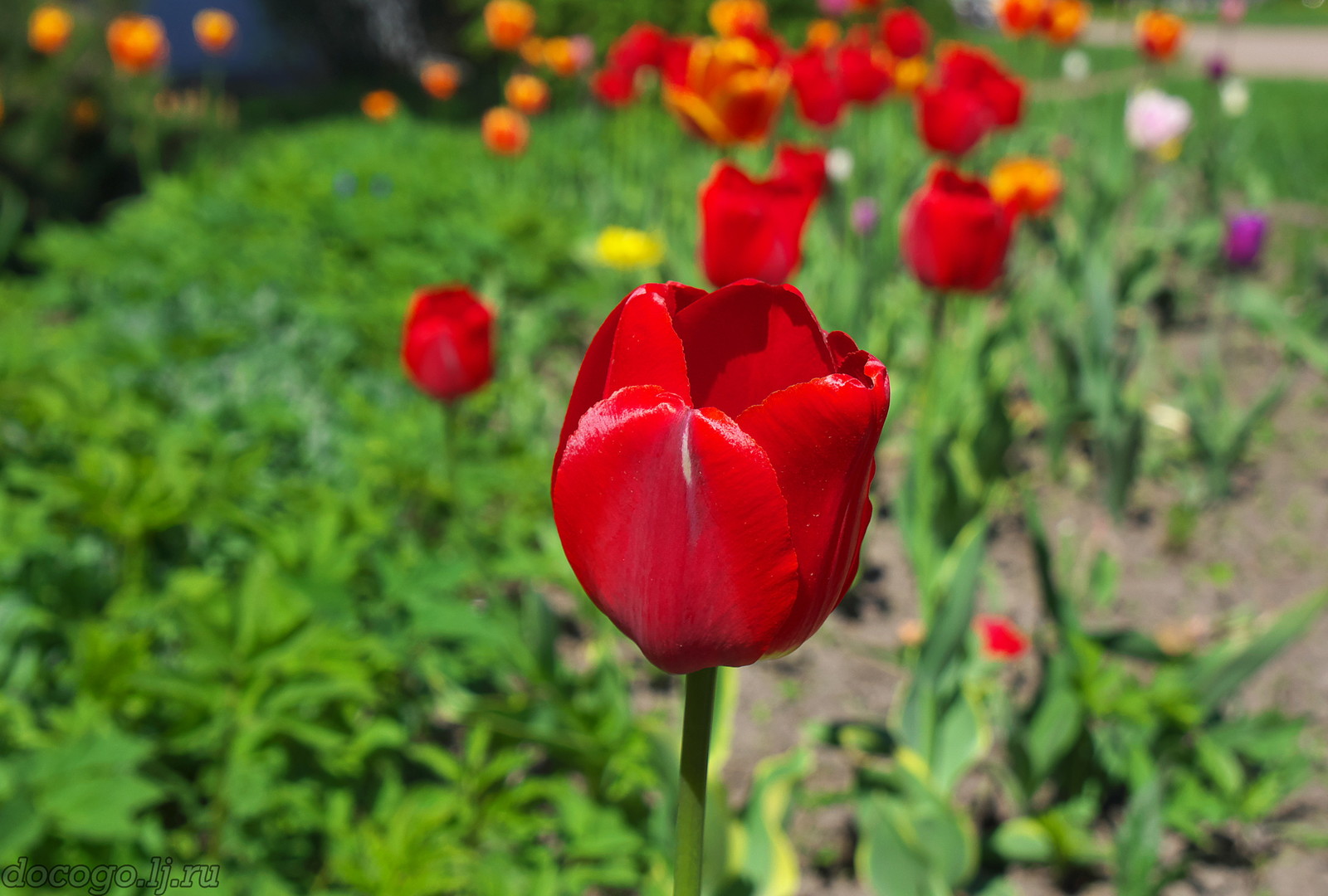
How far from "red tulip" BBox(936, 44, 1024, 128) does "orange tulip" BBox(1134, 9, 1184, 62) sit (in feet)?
4.27

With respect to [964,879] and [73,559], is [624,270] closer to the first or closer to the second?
[73,559]

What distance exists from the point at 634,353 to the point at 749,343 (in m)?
0.08

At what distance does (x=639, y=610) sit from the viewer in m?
0.64

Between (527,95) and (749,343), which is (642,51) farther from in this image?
(749,343)

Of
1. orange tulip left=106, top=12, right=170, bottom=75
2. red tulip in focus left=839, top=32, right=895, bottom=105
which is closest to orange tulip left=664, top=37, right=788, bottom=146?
red tulip in focus left=839, top=32, right=895, bottom=105

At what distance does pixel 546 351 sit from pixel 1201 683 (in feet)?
8.87

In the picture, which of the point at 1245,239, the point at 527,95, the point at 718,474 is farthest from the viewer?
the point at 527,95

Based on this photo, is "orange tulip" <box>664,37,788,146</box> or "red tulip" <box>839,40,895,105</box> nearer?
"orange tulip" <box>664,37,788,146</box>

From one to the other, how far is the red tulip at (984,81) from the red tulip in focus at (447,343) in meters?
2.00

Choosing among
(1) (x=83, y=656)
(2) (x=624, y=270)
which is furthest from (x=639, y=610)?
(2) (x=624, y=270)

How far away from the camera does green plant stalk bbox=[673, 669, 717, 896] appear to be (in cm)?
62

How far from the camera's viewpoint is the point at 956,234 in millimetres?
1861

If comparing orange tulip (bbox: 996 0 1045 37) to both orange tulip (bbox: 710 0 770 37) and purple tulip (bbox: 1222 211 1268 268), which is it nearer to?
orange tulip (bbox: 710 0 770 37)

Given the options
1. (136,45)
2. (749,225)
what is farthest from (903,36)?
(136,45)
